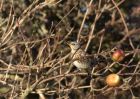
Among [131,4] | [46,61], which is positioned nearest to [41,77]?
[46,61]

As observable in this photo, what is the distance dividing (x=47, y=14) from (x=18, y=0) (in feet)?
1.83

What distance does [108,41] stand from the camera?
33.0ft

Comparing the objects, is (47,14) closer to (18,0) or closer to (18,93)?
(18,0)

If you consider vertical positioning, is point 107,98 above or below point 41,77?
below

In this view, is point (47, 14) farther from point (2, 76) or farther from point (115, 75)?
point (115, 75)

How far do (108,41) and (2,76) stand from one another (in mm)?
5553

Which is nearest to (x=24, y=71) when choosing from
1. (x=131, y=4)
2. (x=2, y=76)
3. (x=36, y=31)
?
(x=2, y=76)

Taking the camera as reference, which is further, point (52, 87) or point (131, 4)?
point (131, 4)

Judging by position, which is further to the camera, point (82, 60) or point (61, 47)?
point (61, 47)

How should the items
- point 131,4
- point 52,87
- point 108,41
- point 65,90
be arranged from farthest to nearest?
1. point 131,4
2. point 108,41
3. point 52,87
4. point 65,90

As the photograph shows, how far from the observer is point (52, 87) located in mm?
4625

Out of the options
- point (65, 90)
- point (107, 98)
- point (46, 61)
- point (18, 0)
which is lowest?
point (107, 98)

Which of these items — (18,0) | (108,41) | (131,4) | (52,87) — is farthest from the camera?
(131,4)

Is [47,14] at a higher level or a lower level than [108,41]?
higher
